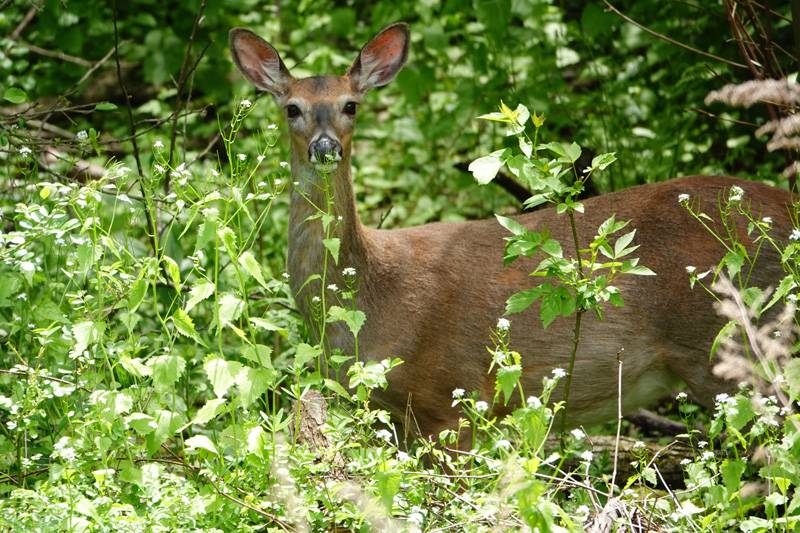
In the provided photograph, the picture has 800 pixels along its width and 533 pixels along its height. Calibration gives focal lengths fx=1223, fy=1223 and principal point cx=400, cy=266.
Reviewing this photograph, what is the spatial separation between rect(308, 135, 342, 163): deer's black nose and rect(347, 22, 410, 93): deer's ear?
2.66 ft

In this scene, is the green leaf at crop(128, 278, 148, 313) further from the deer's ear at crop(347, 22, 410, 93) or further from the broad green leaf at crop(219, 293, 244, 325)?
the deer's ear at crop(347, 22, 410, 93)

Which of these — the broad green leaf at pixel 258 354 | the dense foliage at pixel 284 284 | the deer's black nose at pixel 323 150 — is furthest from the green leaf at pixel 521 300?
the deer's black nose at pixel 323 150

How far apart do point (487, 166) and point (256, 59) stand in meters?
2.77

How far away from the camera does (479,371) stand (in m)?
5.84

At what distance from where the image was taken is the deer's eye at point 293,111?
605 cm

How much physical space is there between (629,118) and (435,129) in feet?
4.54

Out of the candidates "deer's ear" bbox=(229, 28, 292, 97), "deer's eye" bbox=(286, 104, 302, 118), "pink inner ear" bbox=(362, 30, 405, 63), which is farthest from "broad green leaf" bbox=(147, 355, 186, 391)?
"pink inner ear" bbox=(362, 30, 405, 63)

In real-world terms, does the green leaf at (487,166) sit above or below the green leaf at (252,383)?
above

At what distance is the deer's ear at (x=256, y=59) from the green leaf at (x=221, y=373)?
8.58 feet

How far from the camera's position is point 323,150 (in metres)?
5.67

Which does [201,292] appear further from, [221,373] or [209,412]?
[209,412]

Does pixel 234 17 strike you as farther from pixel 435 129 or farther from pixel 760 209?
pixel 760 209

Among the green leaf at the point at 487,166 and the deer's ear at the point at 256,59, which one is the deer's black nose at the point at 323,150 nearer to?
the deer's ear at the point at 256,59

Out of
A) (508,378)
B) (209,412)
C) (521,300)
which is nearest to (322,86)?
(521,300)
